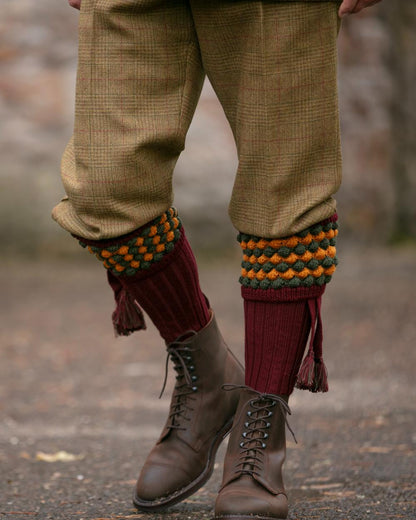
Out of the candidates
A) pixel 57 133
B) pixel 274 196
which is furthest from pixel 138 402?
pixel 57 133

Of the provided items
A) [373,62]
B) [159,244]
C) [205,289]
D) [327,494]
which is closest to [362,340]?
[205,289]

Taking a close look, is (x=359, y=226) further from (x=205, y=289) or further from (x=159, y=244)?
(x=159, y=244)

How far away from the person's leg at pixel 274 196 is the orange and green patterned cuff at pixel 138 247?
0.43 feet

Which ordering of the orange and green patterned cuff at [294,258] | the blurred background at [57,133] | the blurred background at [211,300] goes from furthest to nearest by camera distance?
the blurred background at [57,133] < the blurred background at [211,300] < the orange and green patterned cuff at [294,258]

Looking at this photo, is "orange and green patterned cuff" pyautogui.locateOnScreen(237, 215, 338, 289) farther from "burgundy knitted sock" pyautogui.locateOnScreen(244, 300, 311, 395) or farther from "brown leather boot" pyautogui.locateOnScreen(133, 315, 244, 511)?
"brown leather boot" pyautogui.locateOnScreen(133, 315, 244, 511)

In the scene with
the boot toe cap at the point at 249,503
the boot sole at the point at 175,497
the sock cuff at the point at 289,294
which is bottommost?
the boot sole at the point at 175,497

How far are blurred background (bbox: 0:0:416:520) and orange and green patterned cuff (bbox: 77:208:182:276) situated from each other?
47cm

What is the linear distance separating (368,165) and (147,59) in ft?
14.1

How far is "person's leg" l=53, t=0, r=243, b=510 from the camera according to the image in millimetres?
1496

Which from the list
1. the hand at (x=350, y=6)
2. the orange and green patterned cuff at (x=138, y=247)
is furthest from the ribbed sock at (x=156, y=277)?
the hand at (x=350, y=6)

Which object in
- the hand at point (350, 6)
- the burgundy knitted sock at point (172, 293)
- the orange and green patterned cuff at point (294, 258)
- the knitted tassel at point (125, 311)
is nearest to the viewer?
the hand at point (350, 6)

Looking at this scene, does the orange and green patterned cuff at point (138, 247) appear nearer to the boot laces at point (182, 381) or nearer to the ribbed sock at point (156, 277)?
the ribbed sock at point (156, 277)

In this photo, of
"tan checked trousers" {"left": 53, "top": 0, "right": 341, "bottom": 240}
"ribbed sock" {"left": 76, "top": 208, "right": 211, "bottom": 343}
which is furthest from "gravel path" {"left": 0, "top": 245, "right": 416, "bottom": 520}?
"tan checked trousers" {"left": 53, "top": 0, "right": 341, "bottom": 240}

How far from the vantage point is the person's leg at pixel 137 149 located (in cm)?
150
